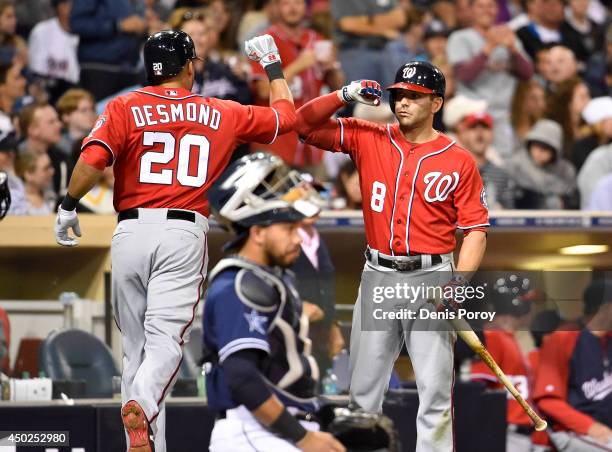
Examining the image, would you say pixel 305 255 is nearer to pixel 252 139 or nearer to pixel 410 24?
pixel 252 139

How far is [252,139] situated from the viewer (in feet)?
21.5

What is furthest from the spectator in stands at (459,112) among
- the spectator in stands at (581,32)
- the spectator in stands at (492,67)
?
the spectator in stands at (581,32)

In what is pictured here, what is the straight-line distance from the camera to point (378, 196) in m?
6.50

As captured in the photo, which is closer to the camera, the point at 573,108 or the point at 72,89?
the point at 72,89

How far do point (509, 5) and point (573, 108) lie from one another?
1.98m

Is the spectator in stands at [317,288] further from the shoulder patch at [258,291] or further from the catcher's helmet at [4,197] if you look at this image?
the shoulder patch at [258,291]

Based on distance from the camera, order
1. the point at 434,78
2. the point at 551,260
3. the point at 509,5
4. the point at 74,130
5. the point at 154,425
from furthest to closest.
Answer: the point at 509,5 → the point at 74,130 → the point at 551,260 → the point at 434,78 → the point at 154,425

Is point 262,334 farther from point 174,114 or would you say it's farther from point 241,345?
point 174,114

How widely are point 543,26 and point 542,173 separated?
250 centimetres

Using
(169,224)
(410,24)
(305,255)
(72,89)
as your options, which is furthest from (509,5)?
(169,224)

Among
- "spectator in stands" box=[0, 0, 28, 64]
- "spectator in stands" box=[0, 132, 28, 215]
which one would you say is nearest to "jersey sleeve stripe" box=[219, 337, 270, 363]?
"spectator in stands" box=[0, 132, 28, 215]

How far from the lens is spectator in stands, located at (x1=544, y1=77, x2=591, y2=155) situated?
1167 centimetres

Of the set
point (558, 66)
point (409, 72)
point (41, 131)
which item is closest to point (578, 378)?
point (409, 72)

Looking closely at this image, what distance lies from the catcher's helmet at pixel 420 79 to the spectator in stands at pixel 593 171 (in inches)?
165
